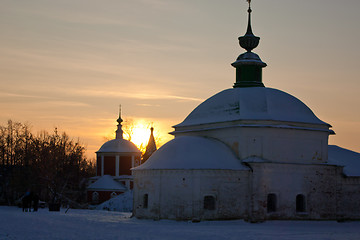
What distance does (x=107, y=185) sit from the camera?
192 feet

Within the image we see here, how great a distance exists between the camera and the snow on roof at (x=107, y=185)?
192 ft

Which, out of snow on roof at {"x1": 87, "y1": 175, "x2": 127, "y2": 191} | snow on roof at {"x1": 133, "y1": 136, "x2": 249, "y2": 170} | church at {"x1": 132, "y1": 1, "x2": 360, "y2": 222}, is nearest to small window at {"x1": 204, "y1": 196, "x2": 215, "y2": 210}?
church at {"x1": 132, "y1": 1, "x2": 360, "y2": 222}

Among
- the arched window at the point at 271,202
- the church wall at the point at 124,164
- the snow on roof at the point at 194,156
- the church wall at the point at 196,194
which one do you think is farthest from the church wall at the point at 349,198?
the church wall at the point at 124,164

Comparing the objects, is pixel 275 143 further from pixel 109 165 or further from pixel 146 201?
pixel 109 165

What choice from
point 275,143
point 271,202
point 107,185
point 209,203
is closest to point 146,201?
point 209,203

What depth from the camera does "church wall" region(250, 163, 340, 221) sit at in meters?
31.9

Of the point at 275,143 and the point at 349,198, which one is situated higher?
the point at 275,143

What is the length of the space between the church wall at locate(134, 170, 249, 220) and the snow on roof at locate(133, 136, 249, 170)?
1.10 feet

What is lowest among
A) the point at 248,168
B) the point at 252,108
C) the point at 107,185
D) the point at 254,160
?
the point at 107,185

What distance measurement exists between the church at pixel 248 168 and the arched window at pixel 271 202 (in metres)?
0.04

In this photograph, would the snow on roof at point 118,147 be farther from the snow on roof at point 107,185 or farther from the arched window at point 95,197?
the arched window at point 95,197

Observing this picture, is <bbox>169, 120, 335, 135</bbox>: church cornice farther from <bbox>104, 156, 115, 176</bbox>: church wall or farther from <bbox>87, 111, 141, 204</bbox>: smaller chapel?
<bbox>104, 156, 115, 176</bbox>: church wall

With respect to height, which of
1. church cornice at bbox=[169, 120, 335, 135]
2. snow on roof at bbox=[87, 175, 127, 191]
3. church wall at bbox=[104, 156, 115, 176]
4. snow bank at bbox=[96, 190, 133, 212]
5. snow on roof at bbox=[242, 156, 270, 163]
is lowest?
snow bank at bbox=[96, 190, 133, 212]

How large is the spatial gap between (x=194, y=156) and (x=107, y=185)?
28.3 m
